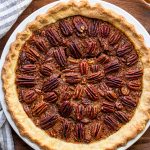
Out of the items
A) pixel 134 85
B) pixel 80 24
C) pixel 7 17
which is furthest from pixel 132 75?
pixel 7 17

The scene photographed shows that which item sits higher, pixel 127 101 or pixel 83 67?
pixel 83 67

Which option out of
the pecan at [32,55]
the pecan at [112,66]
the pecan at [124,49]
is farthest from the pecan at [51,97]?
the pecan at [124,49]

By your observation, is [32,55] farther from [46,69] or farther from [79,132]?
[79,132]

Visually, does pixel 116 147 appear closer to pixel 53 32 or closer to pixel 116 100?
pixel 116 100

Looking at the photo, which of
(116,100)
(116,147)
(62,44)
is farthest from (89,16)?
(116,147)

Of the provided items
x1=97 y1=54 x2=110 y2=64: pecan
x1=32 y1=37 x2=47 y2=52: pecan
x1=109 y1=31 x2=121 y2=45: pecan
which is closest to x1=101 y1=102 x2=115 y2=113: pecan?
x1=97 y1=54 x2=110 y2=64: pecan

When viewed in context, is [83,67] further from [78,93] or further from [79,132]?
[79,132]

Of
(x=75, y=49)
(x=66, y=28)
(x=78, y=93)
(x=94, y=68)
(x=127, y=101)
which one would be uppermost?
(x=66, y=28)
